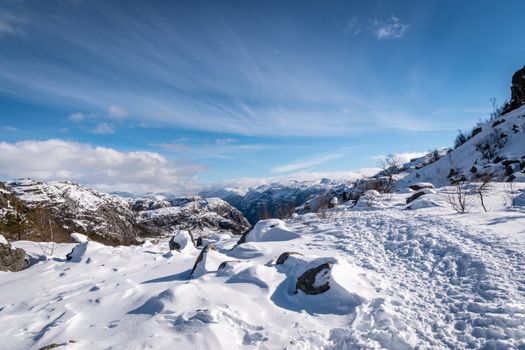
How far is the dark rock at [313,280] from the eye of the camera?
208 inches

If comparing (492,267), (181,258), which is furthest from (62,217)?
(492,267)

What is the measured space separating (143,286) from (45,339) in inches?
88.4

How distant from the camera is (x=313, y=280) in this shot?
5.51 meters

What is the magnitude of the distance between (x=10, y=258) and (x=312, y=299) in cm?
1255

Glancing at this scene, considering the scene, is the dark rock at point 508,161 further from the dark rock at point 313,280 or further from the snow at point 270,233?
the dark rock at point 313,280

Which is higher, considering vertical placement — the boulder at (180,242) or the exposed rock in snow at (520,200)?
the exposed rock in snow at (520,200)

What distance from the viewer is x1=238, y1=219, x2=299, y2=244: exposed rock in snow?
1062 cm

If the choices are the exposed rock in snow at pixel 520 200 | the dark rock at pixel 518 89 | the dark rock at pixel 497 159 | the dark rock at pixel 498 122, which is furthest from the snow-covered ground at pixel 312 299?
the dark rock at pixel 518 89

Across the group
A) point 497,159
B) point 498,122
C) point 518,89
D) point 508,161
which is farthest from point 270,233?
point 518,89

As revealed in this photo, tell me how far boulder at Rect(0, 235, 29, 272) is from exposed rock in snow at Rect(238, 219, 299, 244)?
29.3 ft

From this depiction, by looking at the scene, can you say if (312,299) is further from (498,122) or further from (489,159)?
(498,122)

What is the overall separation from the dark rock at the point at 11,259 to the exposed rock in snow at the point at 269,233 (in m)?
8.93

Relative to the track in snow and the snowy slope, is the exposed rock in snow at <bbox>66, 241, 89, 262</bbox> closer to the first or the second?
the track in snow

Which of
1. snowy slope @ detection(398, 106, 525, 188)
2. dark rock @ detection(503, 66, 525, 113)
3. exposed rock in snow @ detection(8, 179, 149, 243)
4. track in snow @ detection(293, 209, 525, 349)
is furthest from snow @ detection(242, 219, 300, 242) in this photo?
exposed rock in snow @ detection(8, 179, 149, 243)
